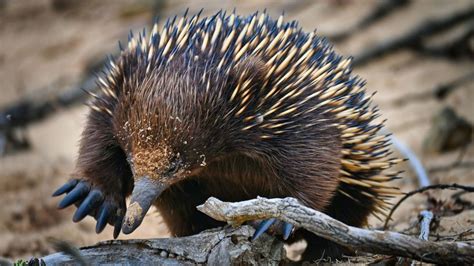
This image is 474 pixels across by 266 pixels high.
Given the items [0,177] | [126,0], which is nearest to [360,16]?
[126,0]

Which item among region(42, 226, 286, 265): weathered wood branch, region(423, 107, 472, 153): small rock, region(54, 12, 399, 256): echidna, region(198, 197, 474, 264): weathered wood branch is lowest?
A: region(42, 226, 286, 265): weathered wood branch

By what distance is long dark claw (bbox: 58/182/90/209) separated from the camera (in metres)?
4.01

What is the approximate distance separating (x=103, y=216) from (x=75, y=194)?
0.21 m

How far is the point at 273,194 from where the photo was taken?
12.8 ft

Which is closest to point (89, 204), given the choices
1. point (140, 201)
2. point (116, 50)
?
point (140, 201)

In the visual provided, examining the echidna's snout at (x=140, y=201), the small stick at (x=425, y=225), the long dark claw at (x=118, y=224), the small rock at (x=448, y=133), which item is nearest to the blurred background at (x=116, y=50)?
the small rock at (x=448, y=133)

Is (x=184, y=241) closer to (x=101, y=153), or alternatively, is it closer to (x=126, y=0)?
(x=101, y=153)

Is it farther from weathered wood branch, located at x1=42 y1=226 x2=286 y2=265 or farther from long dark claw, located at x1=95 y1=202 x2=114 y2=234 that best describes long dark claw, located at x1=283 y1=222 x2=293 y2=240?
long dark claw, located at x1=95 y1=202 x2=114 y2=234

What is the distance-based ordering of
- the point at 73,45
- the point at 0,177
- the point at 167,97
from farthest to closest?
1. the point at 73,45
2. the point at 0,177
3. the point at 167,97

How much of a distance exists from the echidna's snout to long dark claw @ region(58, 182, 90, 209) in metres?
0.69

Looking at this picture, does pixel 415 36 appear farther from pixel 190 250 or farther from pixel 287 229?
pixel 190 250

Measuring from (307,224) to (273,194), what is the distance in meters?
0.84

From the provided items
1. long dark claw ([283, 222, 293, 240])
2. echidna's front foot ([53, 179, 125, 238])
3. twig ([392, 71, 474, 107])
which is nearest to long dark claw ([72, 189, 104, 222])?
echidna's front foot ([53, 179, 125, 238])

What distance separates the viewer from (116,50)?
11078 millimetres
